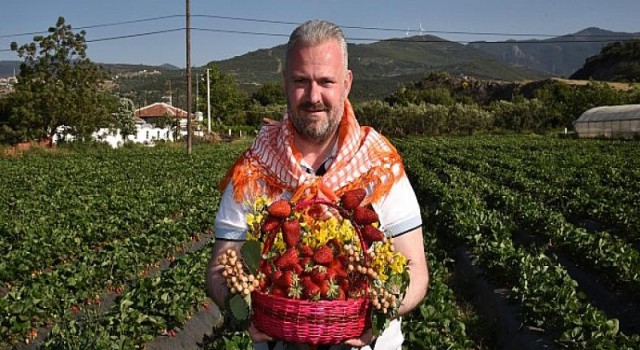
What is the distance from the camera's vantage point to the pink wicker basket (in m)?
2.12

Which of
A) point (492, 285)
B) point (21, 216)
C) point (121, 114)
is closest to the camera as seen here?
point (492, 285)

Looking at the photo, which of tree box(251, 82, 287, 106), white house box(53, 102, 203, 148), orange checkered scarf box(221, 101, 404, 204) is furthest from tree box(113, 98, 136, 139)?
orange checkered scarf box(221, 101, 404, 204)

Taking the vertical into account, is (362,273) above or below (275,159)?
below

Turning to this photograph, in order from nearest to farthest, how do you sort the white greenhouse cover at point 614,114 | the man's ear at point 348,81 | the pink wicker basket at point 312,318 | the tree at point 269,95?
the pink wicker basket at point 312,318, the man's ear at point 348,81, the white greenhouse cover at point 614,114, the tree at point 269,95

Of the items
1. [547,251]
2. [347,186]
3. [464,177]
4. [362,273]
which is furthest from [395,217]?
[464,177]

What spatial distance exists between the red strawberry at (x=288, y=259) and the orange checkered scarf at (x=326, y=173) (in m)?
0.28

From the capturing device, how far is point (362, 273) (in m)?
2.20

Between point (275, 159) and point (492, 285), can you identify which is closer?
point (275, 159)

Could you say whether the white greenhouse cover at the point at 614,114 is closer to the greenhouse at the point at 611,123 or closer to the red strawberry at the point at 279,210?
the greenhouse at the point at 611,123

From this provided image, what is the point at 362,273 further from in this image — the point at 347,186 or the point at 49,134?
the point at 49,134

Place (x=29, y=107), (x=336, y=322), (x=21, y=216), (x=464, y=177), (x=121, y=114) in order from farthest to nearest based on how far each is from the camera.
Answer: (x=121, y=114)
(x=29, y=107)
(x=464, y=177)
(x=21, y=216)
(x=336, y=322)

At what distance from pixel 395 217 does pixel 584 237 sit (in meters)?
8.26

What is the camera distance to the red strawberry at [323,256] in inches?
85.7

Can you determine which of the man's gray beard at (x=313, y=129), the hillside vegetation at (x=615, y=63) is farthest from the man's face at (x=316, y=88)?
the hillside vegetation at (x=615, y=63)
